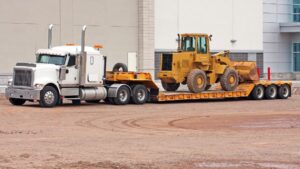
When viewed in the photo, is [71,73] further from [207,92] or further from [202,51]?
[202,51]

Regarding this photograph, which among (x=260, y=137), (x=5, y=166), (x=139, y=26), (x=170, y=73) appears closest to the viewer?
(x=5, y=166)

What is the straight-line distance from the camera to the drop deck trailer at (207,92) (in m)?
36.0

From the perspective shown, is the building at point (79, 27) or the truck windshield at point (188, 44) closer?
the truck windshield at point (188, 44)

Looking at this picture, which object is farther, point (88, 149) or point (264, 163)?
point (88, 149)

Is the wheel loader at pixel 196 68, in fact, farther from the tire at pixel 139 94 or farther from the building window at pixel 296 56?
the building window at pixel 296 56

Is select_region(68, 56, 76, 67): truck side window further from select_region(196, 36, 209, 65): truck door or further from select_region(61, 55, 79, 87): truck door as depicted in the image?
select_region(196, 36, 209, 65): truck door

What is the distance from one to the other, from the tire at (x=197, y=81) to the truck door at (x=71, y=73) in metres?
5.96

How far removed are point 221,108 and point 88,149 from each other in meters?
15.7

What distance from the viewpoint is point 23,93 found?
32.8 meters

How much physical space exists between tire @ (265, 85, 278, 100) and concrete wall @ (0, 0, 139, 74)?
11668mm

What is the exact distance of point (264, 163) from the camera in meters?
16.8

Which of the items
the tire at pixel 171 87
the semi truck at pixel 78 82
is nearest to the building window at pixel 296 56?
the tire at pixel 171 87

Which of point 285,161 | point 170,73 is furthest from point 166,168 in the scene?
point 170,73

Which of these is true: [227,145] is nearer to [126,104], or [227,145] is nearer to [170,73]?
[126,104]
